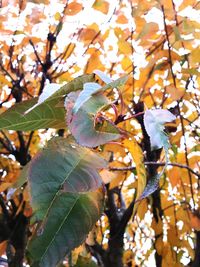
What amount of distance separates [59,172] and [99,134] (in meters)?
0.06

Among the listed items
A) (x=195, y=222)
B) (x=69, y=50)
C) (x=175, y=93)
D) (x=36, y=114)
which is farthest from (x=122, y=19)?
(x=36, y=114)

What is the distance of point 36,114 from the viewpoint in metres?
0.43

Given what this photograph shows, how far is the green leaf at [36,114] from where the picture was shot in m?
0.43

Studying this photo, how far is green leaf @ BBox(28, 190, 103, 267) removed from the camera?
395mm

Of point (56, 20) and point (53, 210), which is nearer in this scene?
point (53, 210)

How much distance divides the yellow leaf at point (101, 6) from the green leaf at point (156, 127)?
0.70 m

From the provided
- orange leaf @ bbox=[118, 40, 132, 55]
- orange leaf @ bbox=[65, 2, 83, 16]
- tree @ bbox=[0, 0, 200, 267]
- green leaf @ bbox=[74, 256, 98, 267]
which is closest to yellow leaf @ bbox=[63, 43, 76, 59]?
tree @ bbox=[0, 0, 200, 267]

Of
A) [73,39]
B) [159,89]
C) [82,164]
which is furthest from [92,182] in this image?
[73,39]

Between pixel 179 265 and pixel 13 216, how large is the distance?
610 mm

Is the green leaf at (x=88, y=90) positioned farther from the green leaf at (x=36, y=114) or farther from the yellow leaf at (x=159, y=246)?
the yellow leaf at (x=159, y=246)

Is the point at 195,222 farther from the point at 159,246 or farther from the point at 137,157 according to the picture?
the point at 137,157

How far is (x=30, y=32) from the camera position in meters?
1.21

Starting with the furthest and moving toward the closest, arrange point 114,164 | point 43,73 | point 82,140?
point 43,73 → point 114,164 → point 82,140

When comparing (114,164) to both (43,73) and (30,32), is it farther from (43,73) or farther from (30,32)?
(30,32)
